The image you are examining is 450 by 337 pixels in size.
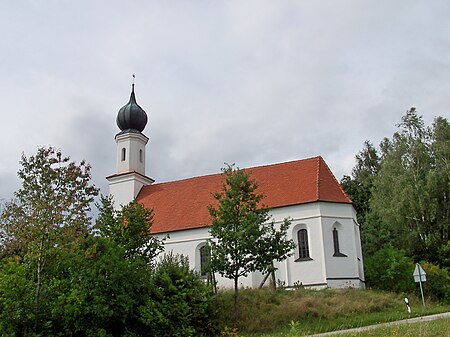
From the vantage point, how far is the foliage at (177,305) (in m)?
17.0

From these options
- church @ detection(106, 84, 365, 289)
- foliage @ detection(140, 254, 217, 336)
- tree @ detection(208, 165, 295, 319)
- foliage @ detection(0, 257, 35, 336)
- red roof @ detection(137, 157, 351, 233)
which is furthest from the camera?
red roof @ detection(137, 157, 351, 233)

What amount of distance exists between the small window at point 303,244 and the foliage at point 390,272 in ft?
14.7

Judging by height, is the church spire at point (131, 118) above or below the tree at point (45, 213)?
above

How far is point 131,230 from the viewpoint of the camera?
20.7 m

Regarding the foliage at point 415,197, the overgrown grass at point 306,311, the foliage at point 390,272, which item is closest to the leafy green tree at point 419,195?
the foliage at point 415,197

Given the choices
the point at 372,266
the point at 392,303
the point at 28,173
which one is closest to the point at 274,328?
the point at 392,303

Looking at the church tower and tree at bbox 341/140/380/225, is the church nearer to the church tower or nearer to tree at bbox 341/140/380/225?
the church tower

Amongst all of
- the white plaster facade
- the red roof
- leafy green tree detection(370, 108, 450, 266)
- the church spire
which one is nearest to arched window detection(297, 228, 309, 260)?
the white plaster facade

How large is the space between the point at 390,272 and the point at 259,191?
8966 millimetres

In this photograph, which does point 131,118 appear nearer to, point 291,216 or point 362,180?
point 291,216

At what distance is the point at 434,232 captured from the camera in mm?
36500

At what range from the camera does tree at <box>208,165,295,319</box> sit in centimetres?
2025

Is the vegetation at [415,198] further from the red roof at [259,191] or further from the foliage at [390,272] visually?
the red roof at [259,191]

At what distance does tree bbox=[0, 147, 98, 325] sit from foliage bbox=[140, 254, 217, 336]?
11.5 ft
